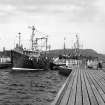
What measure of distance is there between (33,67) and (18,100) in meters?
43.9

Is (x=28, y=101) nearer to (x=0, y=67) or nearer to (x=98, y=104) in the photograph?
(x=98, y=104)

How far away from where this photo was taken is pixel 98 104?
9.47 meters

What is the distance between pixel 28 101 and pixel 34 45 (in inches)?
2259

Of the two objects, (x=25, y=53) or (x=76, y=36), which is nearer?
(x=25, y=53)

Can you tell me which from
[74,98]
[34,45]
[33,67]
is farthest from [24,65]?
[74,98]

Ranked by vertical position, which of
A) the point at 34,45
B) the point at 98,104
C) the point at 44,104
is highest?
the point at 34,45

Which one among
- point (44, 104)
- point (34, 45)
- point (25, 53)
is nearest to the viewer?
point (44, 104)

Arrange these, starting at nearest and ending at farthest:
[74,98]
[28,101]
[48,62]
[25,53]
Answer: [74,98] < [28,101] < [25,53] < [48,62]

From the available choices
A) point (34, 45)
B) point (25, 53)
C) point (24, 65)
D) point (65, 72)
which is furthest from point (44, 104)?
point (34, 45)

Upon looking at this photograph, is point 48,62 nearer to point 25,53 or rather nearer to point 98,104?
point 25,53

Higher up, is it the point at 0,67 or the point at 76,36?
the point at 76,36

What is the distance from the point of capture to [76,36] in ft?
291

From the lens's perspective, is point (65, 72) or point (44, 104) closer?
point (44, 104)

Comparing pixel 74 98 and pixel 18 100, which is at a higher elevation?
pixel 74 98
